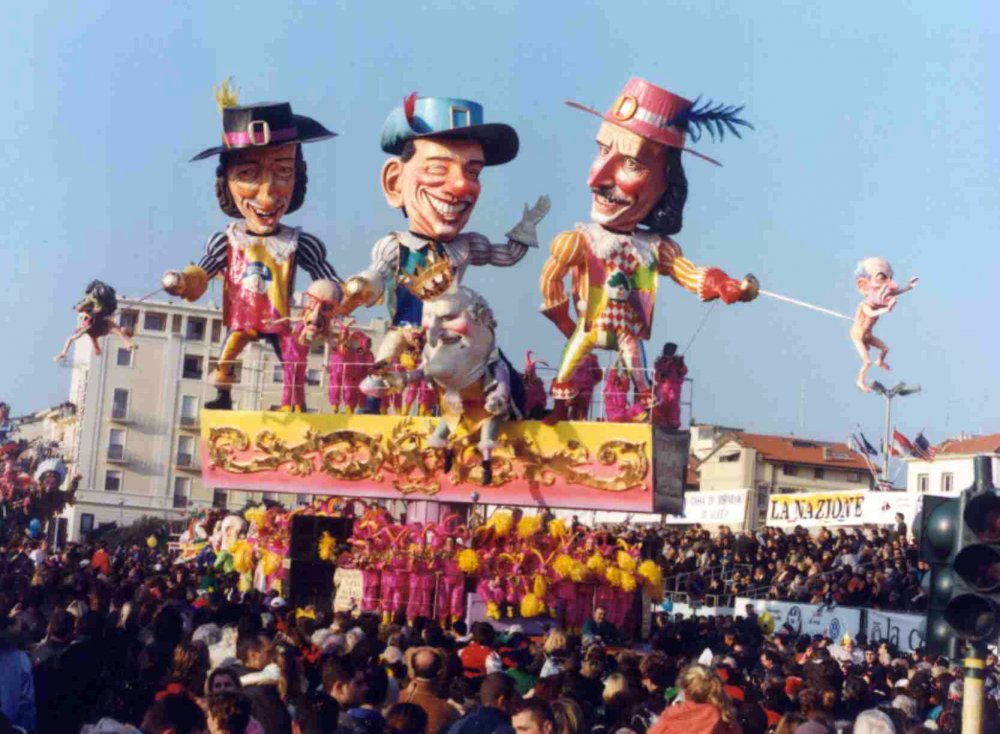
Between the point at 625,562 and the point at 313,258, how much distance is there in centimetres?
822

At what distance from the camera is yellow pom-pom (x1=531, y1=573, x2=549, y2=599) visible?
2622 centimetres

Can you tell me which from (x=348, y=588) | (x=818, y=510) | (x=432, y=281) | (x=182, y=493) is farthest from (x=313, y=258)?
(x=182, y=493)

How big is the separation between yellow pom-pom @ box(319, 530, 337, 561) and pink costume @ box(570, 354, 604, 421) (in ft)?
15.4

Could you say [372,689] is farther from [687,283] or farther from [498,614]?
[687,283]

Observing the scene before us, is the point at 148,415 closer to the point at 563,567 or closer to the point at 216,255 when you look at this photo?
the point at 216,255

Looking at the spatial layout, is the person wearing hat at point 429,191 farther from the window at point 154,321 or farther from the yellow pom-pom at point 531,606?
the window at point 154,321

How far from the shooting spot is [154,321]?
81.2 m

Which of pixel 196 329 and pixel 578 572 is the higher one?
pixel 196 329

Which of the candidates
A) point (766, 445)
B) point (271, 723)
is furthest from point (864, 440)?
point (271, 723)

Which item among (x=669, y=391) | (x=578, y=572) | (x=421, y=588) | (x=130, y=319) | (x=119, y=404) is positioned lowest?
(x=421, y=588)

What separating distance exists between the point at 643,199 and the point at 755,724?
1859cm

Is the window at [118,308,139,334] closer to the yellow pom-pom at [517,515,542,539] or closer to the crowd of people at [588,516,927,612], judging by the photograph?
the crowd of people at [588,516,927,612]

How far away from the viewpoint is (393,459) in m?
29.0

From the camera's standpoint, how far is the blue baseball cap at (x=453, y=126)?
2872 cm
